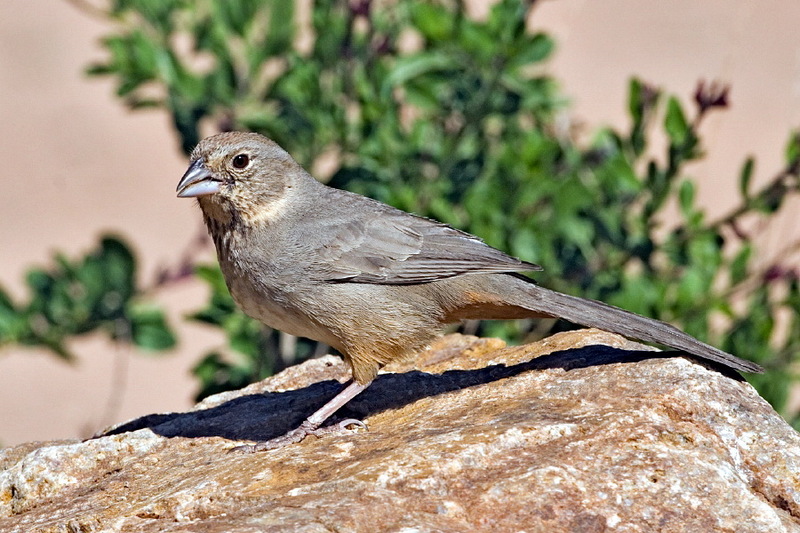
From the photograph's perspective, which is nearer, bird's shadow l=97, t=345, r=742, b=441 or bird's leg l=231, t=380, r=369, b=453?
bird's leg l=231, t=380, r=369, b=453

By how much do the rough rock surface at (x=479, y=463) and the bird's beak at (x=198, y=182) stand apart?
1043mm

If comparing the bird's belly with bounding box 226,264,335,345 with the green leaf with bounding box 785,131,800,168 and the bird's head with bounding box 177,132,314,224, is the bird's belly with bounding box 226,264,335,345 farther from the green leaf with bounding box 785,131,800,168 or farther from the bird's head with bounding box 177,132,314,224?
the green leaf with bounding box 785,131,800,168

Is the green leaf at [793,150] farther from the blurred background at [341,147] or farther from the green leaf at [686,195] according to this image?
the green leaf at [686,195]

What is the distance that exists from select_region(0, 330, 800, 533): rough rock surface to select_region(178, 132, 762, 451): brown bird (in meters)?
→ 0.24

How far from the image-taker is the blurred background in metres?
6.30

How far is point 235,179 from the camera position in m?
5.27

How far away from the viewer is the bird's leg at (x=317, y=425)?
15.2ft

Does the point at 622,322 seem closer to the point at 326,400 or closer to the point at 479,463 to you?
the point at 479,463

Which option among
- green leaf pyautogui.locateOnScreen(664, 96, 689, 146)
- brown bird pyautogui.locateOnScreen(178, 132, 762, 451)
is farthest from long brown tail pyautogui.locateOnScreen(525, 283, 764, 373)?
green leaf pyautogui.locateOnScreen(664, 96, 689, 146)

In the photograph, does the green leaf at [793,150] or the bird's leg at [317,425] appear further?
the green leaf at [793,150]

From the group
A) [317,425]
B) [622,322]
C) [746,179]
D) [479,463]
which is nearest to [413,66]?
[746,179]

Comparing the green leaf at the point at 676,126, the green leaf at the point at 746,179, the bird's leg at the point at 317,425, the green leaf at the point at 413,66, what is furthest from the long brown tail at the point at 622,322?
the green leaf at the point at 413,66

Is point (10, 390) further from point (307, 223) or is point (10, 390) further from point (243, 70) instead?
point (307, 223)

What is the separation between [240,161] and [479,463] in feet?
6.63
